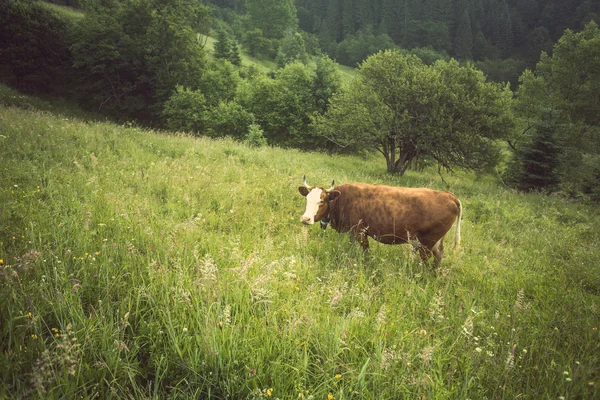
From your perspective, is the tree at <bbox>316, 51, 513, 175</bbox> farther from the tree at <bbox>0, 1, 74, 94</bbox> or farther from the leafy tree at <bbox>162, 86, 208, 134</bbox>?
the tree at <bbox>0, 1, 74, 94</bbox>

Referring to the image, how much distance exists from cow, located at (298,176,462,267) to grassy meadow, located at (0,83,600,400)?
1.42ft

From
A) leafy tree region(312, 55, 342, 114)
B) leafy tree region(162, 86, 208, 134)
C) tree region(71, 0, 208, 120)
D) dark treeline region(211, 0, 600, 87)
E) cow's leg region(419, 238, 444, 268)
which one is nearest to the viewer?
cow's leg region(419, 238, 444, 268)

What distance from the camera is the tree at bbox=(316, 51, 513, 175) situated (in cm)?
1647

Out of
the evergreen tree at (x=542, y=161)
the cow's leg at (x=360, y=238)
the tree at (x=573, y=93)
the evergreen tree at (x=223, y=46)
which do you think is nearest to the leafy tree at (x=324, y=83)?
the evergreen tree at (x=542, y=161)

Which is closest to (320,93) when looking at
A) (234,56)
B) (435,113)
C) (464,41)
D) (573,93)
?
(435,113)

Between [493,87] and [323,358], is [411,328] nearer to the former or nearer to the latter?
[323,358]

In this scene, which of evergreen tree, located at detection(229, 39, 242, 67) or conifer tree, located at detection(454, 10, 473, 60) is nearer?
evergreen tree, located at detection(229, 39, 242, 67)

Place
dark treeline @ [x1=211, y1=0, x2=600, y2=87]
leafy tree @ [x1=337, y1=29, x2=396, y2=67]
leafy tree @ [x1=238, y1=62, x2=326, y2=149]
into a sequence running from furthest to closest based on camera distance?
dark treeline @ [x1=211, y1=0, x2=600, y2=87]
leafy tree @ [x1=337, y1=29, x2=396, y2=67]
leafy tree @ [x1=238, y1=62, x2=326, y2=149]

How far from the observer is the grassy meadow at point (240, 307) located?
1.96 m

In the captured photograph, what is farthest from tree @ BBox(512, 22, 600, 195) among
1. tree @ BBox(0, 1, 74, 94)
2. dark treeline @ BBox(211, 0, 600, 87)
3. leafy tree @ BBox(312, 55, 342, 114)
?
dark treeline @ BBox(211, 0, 600, 87)

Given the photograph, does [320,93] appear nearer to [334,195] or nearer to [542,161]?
[542,161]

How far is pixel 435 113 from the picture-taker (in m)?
16.5

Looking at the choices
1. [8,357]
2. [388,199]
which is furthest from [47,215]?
[388,199]

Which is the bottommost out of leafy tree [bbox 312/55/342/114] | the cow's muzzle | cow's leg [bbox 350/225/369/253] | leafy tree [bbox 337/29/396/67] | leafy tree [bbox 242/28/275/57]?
cow's leg [bbox 350/225/369/253]
